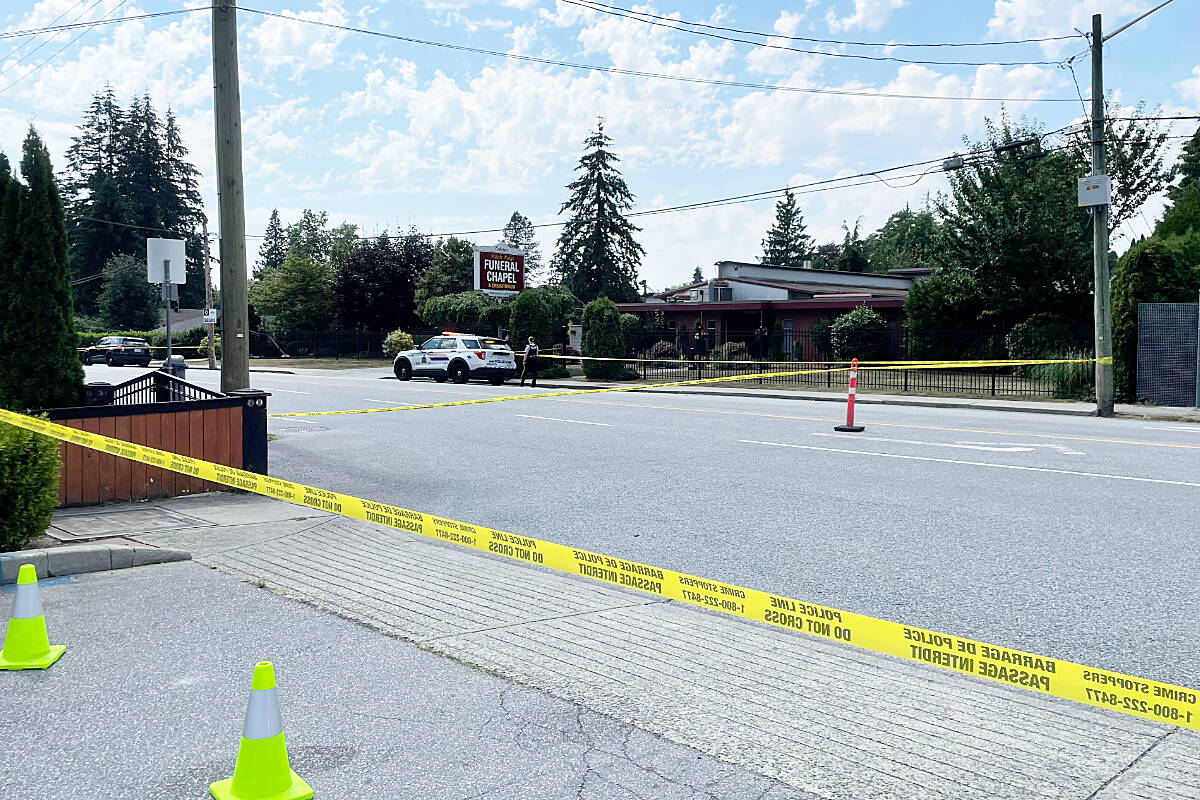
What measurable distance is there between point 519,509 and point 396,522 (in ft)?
9.21

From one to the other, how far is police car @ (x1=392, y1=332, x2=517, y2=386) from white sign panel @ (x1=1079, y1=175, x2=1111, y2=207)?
17.9 meters

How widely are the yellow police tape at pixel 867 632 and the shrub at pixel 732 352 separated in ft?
107

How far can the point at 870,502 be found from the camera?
373 inches

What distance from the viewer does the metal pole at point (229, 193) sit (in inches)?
484

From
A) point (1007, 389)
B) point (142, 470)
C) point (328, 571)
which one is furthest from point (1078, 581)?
point (1007, 389)

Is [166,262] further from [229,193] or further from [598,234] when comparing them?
[598,234]

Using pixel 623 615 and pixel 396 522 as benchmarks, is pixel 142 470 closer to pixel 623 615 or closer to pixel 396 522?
pixel 396 522

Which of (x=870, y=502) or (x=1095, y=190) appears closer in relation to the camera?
(x=870, y=502)

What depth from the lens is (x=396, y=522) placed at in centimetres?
670

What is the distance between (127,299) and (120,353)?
121 ft

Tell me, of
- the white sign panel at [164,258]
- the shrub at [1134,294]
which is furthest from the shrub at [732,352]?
the white sign panel at [164,258]

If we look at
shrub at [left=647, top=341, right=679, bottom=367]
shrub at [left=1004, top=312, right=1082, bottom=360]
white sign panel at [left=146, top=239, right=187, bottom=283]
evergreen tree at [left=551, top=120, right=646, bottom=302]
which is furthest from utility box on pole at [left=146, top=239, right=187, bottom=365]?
evergreen tree at [left=551, top=120, right=646, bottom=302]

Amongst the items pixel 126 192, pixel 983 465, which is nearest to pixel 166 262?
pixel 983 465

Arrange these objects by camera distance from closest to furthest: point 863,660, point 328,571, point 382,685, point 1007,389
Result: point 382,685
point 863,660
point 328,571
point 1007,389
